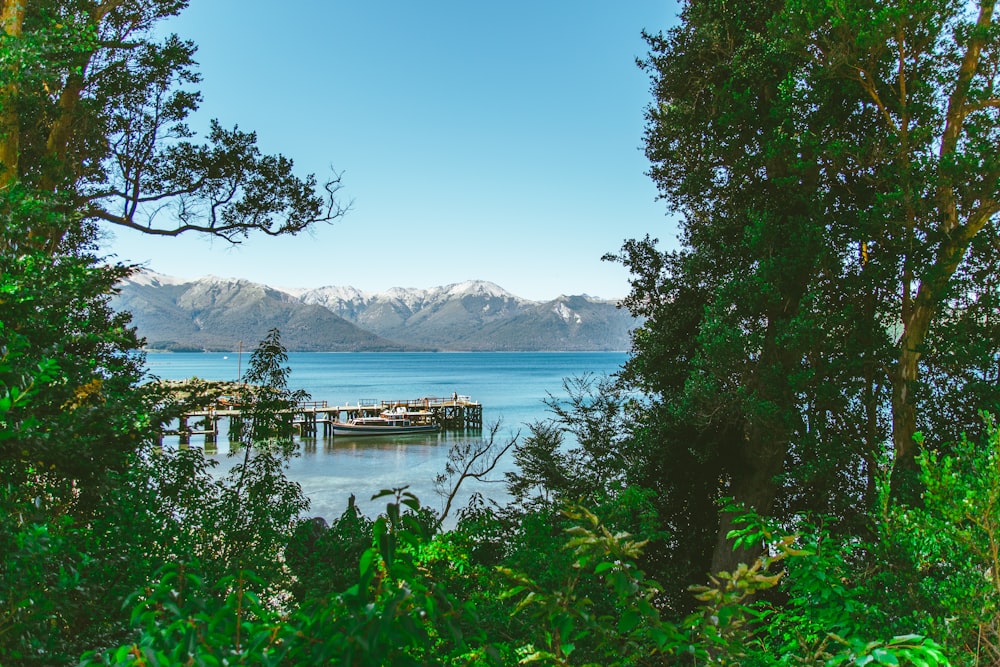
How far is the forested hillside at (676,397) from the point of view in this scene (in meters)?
2.49

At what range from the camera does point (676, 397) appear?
938 centimetres

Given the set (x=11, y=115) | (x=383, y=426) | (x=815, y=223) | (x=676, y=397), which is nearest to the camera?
(x=11, y=115)

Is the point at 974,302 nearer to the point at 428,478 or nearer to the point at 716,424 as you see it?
the point at 716,424

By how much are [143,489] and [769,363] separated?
7.28m

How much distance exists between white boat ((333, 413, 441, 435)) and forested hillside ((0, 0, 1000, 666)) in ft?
88.6

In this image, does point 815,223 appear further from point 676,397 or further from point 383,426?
point 383,426

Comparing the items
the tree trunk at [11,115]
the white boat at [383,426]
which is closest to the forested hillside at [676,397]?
the tree trunk at [11,115]

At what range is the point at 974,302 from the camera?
753cm

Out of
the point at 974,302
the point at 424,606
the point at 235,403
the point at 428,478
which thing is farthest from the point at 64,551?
the point at 428,478

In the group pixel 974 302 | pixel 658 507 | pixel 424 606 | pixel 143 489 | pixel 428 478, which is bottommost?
pixel 428 478

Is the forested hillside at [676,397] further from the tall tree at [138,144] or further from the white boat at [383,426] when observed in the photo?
the white boat at [383,426]

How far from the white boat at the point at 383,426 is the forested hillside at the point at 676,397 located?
27007 mm

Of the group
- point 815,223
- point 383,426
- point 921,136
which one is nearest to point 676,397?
point 815,223

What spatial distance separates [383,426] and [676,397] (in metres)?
30.7
